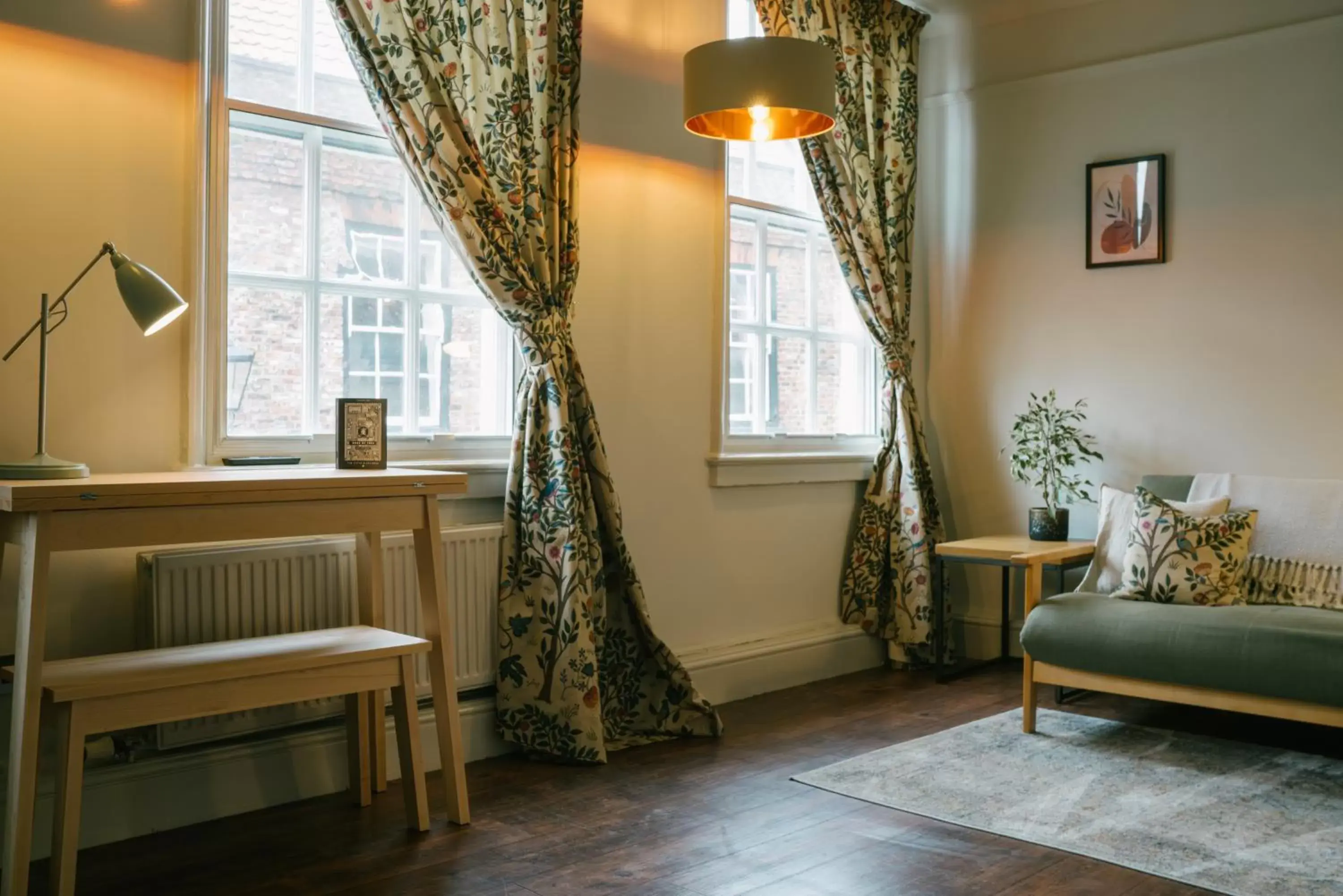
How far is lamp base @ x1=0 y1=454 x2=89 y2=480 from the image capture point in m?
2.29

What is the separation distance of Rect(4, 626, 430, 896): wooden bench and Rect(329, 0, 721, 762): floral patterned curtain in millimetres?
549

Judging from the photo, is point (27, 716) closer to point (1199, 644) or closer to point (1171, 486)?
point (1199, 644)

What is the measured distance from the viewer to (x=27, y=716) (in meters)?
2.15

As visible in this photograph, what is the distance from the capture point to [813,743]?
11.7 ft

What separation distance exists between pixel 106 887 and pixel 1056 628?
2606 millimetres

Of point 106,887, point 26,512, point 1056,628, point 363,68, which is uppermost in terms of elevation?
point 363,68

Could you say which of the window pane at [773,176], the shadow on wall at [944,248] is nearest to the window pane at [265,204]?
the window pane at [773,176]

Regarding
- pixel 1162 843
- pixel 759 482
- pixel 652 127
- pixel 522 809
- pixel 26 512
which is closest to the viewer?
pixel 26 512

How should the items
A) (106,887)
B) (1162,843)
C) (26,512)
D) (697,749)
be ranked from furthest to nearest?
(697,749) → (1162,843) → (106,887) → (26,512)

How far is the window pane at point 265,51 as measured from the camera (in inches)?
116

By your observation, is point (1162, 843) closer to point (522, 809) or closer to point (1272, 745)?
point (1272, 745)

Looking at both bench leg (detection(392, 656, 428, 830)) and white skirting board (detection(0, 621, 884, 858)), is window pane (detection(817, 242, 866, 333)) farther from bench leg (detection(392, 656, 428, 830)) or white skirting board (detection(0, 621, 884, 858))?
bench leg (detection(392, 656, 428, 830))

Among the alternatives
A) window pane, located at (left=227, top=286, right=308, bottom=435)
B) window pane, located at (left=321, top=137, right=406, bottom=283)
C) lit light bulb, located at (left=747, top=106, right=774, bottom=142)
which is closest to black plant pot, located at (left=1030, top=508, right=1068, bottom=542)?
lit light bulb, located at (left=747, top=106, right=774, bottom=142)

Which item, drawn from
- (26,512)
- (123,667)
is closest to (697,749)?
(123,667)
